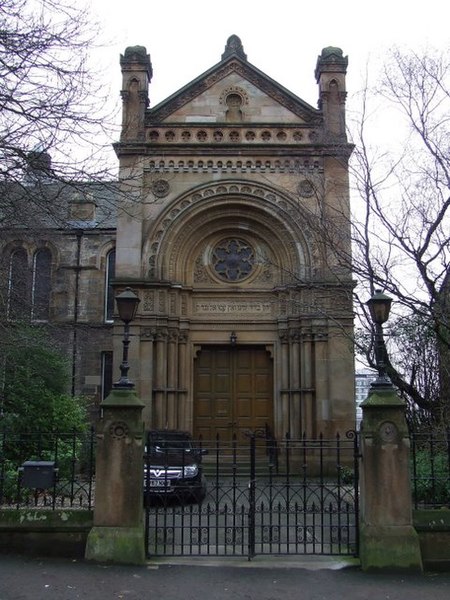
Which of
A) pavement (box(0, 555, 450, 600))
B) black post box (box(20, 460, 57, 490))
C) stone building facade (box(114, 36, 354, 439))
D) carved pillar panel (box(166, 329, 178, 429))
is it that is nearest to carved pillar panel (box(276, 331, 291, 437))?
stone building facade (box(114, 36, 354, 439))

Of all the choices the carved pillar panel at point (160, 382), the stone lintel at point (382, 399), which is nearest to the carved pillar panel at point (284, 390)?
the carved pillar panel at point (160, 382)

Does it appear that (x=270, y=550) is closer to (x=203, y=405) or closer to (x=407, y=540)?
(x=407, y=540)

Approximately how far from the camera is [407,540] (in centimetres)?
785

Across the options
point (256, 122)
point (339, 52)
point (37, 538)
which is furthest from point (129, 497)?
point (339, 52)

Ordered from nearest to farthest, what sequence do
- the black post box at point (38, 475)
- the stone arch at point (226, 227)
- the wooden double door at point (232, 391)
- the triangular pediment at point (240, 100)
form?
the black post box at point (38, 475) → the stone arch at point (226, 227) → the wooden double door at point (232, 391) → the triangular pediment at point (240, 100)

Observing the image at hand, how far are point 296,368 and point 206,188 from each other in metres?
6.06

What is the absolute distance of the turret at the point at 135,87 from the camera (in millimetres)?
18750

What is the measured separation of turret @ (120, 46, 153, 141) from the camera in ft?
61.5

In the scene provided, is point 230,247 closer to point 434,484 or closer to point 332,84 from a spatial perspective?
point 332,84

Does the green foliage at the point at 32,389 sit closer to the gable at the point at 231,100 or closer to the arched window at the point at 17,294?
the arched window at the point at 17,294

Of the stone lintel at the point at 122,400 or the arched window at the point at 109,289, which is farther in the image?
the arched window at the point at 109,289

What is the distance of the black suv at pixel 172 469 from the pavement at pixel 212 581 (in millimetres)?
1062

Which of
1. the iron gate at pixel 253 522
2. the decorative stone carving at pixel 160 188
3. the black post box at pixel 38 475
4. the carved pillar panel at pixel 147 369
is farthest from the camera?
the decorative stone carving at pixel 160 188

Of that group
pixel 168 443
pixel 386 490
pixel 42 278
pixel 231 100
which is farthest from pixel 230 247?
pixel 386 490
